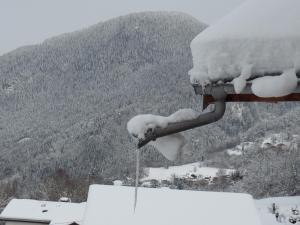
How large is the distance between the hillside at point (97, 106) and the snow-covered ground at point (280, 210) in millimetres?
6270

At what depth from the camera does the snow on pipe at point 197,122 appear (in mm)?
2561

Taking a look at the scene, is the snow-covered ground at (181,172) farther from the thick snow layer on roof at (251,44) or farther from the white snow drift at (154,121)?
the thick snow layer on roof at (251,44)

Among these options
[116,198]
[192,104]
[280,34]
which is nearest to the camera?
[280,34]

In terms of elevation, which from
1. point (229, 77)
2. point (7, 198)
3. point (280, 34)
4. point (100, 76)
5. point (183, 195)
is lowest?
point (100, 76)

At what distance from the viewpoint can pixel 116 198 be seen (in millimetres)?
15023

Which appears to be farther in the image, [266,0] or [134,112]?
[134,112]

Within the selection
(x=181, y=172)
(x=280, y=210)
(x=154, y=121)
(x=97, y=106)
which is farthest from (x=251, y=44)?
(x=97, y=106)

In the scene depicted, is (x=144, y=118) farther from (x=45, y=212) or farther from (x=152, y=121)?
(x=45, y=212)

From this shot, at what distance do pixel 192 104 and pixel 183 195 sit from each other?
201 ft

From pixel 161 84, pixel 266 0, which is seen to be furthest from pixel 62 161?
pixel 266 0

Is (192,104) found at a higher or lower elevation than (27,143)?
A: higher

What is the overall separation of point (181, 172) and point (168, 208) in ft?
155

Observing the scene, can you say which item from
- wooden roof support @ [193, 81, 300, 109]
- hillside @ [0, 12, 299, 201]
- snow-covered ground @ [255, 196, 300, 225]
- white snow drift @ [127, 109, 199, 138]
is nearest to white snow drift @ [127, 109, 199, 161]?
white snow drift @ [127, 109, 199, 138]

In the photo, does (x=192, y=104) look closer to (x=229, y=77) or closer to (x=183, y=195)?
(x=183, y=195)
